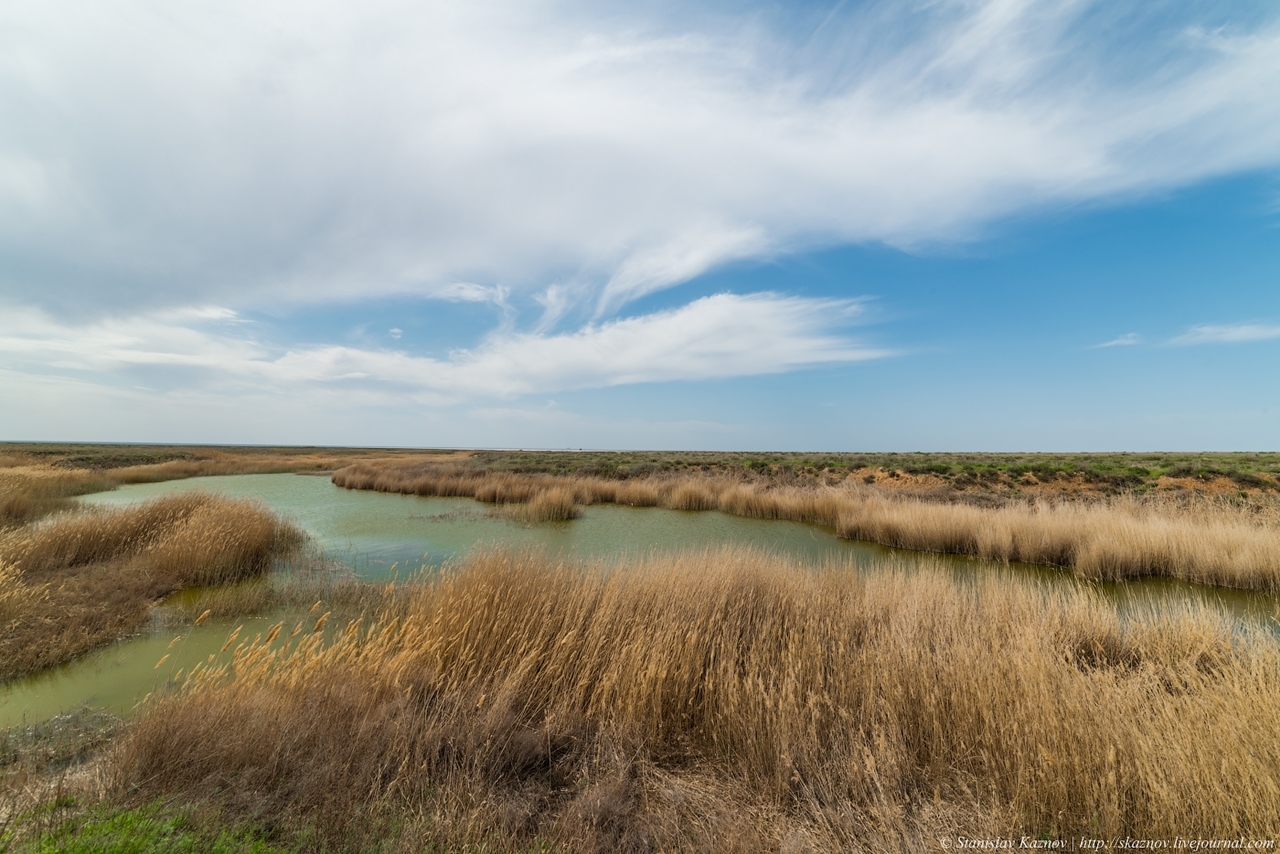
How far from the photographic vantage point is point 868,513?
13766 millimetres

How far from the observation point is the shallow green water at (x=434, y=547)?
481 centimetres

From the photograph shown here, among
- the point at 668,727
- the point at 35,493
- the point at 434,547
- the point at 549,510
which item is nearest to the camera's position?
the point at 668,727

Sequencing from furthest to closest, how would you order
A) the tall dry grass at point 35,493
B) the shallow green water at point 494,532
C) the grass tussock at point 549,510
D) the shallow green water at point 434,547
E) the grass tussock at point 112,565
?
the grass tussock at point 549,510 → the tall dry grass at point 35,493 → the shallow green water at point 494,532 → the grass tussock at point 112,565 → the shallow green water at point 434,547

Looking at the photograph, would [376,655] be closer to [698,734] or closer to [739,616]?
[698,734]

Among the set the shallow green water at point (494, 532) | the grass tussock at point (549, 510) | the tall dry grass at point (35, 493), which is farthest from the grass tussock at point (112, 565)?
the grass tussock at point (549, 510)

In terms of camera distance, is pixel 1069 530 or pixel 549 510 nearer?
pixel 1069 530

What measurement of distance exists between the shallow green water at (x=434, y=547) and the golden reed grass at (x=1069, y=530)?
0.43m

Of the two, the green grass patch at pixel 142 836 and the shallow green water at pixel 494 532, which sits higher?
the green grass patch at pixel 142 836

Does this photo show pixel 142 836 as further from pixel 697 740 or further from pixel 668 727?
pixel 697 740

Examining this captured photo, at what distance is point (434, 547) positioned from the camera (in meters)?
11.8

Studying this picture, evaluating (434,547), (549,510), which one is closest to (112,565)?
(434,547)

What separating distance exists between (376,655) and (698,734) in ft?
8.17

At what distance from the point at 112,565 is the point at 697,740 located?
34.3 ft

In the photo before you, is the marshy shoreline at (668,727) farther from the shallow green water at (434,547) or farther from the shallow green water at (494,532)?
the shallow green water at (494,532)
